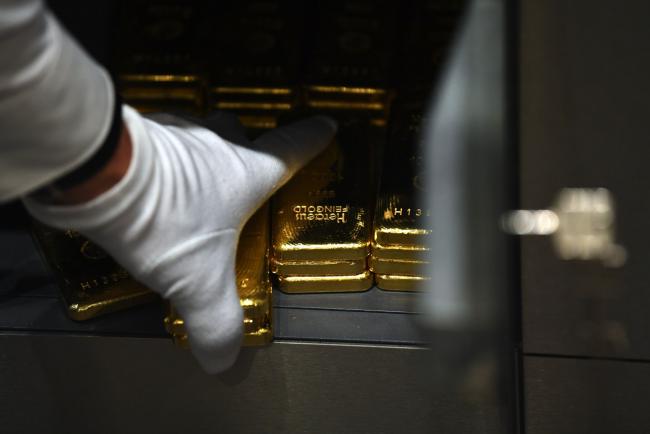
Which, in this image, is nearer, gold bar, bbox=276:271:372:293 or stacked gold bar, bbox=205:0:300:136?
gold bar, bbox=276:271:372:293

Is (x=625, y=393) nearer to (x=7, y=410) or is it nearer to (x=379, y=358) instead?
(x=379, y=358)

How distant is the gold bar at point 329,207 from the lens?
0.71 metres

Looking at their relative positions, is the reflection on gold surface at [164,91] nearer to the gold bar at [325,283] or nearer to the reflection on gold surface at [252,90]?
the reflection on gold surface at [252,90]

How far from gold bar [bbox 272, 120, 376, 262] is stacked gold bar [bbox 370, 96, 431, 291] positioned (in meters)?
0.02

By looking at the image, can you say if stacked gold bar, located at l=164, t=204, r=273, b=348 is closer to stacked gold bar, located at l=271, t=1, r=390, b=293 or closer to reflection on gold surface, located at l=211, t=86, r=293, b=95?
stacked gold bar, located at l=271, t=1, r=390, b=293

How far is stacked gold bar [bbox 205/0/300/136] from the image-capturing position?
82cm

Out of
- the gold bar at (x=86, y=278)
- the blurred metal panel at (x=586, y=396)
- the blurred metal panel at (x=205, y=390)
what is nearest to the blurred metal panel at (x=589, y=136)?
the blurred metal panel at (x=586, y=396)

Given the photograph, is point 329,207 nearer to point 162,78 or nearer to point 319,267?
point 319,267

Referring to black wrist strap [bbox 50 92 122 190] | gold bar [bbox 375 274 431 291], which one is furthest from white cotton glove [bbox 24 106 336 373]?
gold bar [bbox 375 274 431 291]

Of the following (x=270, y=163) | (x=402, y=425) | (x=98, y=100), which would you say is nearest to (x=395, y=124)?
(x=270, y=163)

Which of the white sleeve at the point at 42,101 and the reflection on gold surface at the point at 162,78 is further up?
the reflection on gold surface at the point at 162,78

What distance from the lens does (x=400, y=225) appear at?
0.70m

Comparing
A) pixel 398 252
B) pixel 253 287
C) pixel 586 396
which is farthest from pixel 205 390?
pixel 586 396

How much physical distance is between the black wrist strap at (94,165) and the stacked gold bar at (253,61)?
33cm
